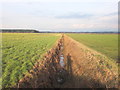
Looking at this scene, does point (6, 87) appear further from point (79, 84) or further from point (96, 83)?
point (96, 83)

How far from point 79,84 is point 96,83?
100 centimetres

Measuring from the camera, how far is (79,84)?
6824 millimetres

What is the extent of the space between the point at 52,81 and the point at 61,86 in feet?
1.85

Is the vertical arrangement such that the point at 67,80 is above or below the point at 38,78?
below

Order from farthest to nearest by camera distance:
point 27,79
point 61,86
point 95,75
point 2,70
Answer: point 2,70
point 95,75
point 61,86
point 27,79

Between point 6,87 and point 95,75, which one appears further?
point 95,75

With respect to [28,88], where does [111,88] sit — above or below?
Result: below

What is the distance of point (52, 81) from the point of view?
670 cm

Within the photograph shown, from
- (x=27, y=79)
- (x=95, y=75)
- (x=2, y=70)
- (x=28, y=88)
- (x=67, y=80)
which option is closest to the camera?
(x=28, y=88)

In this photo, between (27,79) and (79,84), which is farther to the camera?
(79,84)

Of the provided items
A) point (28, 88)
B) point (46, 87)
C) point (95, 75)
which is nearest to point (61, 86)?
point (46, 87)

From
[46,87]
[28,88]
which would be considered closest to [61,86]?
[46,87]

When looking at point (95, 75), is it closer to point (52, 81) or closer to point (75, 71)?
point (75, 71)

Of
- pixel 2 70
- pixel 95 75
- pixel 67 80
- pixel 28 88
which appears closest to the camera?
pixel 28 88
